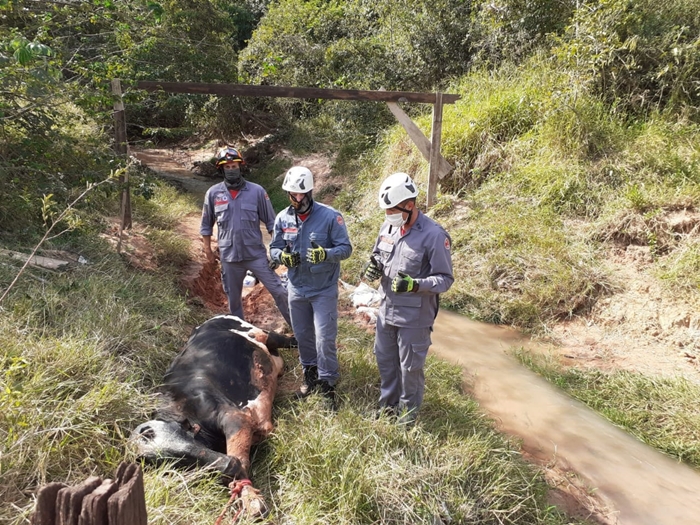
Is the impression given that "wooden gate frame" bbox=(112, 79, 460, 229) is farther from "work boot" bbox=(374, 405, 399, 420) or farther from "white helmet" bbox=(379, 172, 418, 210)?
"work boot" bbox=(374, 405, 399, 420)

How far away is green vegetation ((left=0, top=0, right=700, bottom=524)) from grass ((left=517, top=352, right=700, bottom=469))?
0.02 meters

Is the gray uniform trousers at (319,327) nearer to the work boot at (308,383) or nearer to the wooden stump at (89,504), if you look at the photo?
the work boot at (308,383)

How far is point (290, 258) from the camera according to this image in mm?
3279

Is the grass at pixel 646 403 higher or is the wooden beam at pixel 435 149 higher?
the wooden beam at pixel 435 149

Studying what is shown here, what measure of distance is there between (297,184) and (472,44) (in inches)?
333

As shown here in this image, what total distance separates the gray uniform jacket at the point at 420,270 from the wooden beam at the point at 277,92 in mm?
3960

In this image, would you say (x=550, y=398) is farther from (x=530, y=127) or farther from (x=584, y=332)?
(x=530, y=127)

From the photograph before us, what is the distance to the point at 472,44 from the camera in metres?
9.91

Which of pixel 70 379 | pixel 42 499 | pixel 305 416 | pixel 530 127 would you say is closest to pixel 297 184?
pixel 305 416

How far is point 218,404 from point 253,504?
0.74m

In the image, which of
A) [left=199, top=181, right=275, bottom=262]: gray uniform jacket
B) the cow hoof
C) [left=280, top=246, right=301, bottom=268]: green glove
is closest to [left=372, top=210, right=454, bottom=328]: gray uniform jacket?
[left=280, top=246, right=301, bottom=268]: green glove

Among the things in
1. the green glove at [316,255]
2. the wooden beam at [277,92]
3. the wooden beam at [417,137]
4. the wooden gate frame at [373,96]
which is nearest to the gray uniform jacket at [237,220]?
the green glove at [316,255]

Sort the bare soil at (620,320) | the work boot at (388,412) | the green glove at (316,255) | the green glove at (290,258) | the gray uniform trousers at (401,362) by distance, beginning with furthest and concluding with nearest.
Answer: the bare soil at (620,320)
the green glove at (290,258)
the green glove at (316,255)
the work boot at (388,412)
the gray uniform trousers at (401,362)

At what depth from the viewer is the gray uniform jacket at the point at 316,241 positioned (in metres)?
3.34
